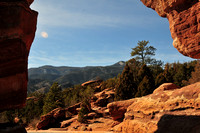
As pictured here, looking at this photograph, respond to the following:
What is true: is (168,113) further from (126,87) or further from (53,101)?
(53,101)

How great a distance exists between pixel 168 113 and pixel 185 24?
5.38 metres

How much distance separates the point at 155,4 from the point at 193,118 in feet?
25.0

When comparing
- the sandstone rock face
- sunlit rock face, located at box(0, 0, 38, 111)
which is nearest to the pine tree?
the sandstone rock face

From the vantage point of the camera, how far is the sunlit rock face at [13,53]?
18.2 ft

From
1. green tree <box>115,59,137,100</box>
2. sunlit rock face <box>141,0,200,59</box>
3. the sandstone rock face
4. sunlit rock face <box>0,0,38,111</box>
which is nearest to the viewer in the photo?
sunlit rock face <box>0,0,38,111</box>

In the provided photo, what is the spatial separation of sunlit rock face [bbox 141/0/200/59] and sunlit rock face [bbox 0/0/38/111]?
27.0ft

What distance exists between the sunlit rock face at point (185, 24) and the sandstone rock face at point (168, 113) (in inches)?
97.3

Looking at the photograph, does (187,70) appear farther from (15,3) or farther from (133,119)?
(15,3)

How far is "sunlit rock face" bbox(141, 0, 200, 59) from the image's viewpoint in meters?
7.37

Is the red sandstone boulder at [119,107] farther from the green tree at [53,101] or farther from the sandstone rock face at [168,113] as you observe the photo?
the green tree at [53,101]

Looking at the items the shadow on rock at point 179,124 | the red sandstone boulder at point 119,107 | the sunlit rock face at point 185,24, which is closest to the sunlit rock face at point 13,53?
the shadow on rock at point 179,124

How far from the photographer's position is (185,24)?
777 centimetres

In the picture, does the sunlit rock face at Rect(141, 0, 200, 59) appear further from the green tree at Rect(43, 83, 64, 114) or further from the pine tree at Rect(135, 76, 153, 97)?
the green tree at Rect(43, 83, 64, 114)

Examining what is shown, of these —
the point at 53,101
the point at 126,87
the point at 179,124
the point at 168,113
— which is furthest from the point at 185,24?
the point at 53,101
